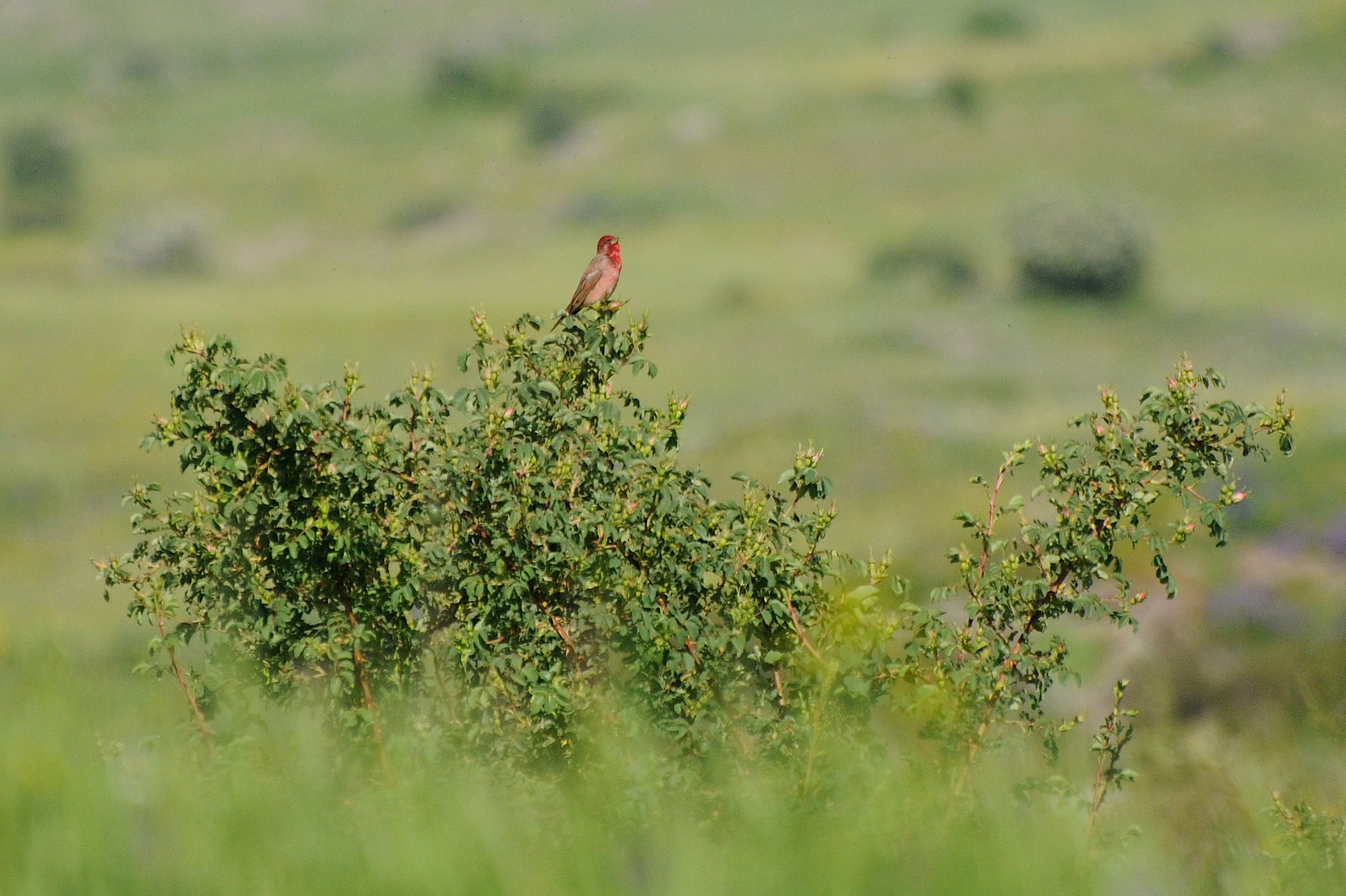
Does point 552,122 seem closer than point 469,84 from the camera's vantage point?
Yes

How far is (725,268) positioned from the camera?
6600cm

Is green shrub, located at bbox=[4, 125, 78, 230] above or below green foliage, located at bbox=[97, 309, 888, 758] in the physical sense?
above

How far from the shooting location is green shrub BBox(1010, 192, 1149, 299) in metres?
54.8

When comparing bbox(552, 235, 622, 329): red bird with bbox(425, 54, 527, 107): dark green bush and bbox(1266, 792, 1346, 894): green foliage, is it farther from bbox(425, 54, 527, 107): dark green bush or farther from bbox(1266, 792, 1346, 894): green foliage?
bbox(425, 54, 527, 107): dark green bush

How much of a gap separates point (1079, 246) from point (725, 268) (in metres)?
16.8

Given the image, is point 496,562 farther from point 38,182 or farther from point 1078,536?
point 38,182

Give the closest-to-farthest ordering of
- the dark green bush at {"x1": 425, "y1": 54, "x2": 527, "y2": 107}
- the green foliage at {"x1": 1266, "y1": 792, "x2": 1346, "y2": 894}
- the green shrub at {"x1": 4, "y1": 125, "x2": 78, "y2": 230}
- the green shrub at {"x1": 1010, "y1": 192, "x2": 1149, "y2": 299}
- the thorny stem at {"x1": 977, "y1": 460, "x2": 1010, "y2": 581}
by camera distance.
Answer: the green foliage at {"x1": 1266, "y1": 792, "x2": 1346, "y2": 894} → the thorny stem at {"x1": 977, "y1": 460, "x2": 1010, "y2": 581} → the green shrub at {"x1": 1010, "y1": 192, "x2": 1149, "y2": 299} → the green shrub at {"x1": 4, "y1": 125, "x2": 78, "y2": 230} → the dark green bush at {"x1": 425, "y1": 54, "x2": 527, "y2": 107}

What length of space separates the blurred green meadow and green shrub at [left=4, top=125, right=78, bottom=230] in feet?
3.50

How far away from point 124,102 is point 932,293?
8087cm

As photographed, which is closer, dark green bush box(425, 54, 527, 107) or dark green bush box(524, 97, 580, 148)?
dark green bush box(524, 97, 580, 148)

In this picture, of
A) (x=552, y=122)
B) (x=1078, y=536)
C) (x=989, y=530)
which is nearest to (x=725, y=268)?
(x=552, y=122)

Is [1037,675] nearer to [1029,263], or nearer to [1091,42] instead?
[1029,263]

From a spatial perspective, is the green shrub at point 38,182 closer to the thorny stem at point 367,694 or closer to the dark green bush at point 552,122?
the dark green bush at point 552,122

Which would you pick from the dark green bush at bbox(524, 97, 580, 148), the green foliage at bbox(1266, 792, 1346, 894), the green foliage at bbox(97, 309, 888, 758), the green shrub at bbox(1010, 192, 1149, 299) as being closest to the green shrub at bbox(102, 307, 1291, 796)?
the green foliage at bbox(97, 309, 888, 758)
